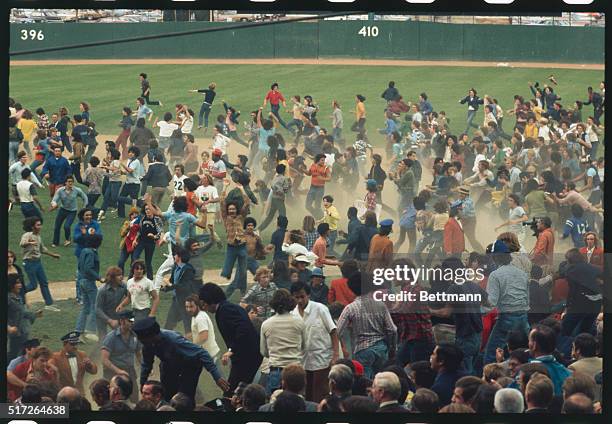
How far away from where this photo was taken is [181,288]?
19.0 m

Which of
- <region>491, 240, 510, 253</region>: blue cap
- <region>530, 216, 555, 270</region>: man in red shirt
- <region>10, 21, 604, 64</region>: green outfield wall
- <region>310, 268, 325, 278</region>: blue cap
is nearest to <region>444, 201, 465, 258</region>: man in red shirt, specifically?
<region>530, 216, 555, 270</region>: man in red shirt

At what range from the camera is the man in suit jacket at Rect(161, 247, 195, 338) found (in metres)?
18.7

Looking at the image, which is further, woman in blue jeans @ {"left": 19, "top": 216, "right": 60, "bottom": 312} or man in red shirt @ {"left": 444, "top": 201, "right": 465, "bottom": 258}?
man in red shirt @ {"left": 444, "top": 201, "right": 465, "bottom": 258}

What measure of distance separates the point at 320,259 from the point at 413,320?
4438 mm

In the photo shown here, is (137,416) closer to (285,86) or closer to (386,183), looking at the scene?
(386,183)

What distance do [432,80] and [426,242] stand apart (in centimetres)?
1478

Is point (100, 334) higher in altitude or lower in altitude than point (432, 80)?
lower

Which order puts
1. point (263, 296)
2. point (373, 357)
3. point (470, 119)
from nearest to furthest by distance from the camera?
1. point (373, 357)
2. point (263, 296)
3. point (470, 119)

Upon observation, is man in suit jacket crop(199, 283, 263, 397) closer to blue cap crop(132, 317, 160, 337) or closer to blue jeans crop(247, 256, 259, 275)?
blue cap crop(132, 317, 160, 337)

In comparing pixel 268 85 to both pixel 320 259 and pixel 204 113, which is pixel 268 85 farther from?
pixel 320 259

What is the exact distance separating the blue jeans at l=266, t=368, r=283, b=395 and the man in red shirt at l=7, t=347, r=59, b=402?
7.90 ft

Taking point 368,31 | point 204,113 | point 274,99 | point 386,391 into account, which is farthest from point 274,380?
point 368,31

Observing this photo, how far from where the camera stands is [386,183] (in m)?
26.0

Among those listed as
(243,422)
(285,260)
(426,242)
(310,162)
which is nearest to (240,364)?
(243,422)
